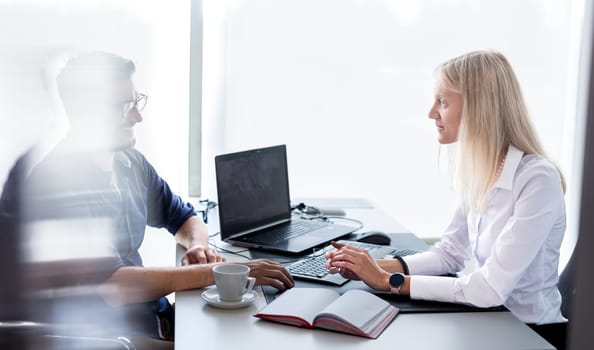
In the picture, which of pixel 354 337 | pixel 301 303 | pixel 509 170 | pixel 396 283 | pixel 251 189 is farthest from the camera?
pixel 251 189

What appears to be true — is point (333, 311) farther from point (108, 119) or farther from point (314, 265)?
point (108, 119)

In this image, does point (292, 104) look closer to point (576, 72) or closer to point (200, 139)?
point (200, 139)

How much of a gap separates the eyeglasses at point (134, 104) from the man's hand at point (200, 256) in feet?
1.28

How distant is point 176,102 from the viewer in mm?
2424

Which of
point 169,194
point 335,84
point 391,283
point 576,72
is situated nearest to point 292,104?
point 335,84

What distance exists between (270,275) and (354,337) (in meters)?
0.30

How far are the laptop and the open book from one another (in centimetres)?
41

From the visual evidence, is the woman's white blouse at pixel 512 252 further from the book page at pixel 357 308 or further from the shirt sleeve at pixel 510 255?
the book page at pixel 357 308

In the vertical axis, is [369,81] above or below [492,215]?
above

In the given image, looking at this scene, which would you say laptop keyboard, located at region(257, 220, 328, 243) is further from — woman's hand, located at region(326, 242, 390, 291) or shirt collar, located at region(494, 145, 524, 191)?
shirt collar, located at region(494, 145, 524, 191)

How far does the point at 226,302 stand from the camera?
49.6 inches

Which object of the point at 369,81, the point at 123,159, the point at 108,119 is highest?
the point at 369,81

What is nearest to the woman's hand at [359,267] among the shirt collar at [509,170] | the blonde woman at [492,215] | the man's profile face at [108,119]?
the blonde woman at [492,215]

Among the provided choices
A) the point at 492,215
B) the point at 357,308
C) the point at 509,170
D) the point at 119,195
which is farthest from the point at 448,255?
the point at 119,195
